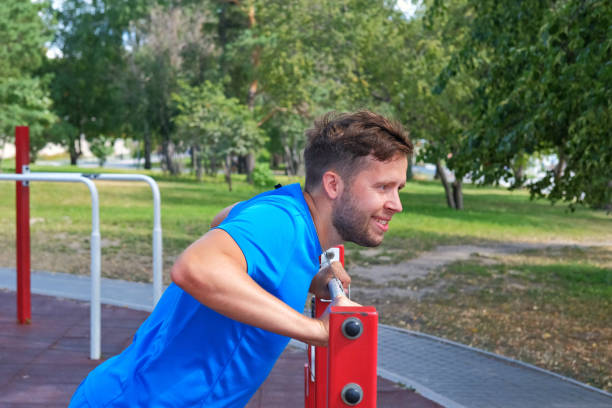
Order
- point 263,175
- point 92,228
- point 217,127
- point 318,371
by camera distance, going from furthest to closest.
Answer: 1. point 217,127
2. point 263,175
3. point 92,228
4. point 318,371

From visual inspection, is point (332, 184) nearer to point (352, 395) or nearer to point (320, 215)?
point (320, 215)

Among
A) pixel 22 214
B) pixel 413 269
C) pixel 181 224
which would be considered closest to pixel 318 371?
pixel 22 214

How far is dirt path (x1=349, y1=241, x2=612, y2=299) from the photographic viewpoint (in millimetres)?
9000

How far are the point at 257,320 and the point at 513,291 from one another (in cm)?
826

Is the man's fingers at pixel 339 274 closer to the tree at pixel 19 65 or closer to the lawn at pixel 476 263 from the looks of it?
the lawn at pixel 476 263

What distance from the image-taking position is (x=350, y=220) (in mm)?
1662

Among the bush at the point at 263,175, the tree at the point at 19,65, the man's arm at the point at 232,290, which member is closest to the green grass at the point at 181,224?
the bush at the point at 263,175

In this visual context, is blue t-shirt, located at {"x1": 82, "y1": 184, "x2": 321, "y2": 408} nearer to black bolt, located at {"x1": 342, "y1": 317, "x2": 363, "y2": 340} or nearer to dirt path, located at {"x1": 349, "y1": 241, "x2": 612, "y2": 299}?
black bolt, located at {"x1": 342, "y1": 317, "x2": 363, "y2": 340}

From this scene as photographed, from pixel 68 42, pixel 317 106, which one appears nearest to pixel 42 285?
pixel 317 106

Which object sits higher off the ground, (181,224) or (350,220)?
(350,220)

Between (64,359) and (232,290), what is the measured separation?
4052 mm

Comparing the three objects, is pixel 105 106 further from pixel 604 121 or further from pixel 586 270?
pixel 604 121

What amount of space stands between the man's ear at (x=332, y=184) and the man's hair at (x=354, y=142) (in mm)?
11

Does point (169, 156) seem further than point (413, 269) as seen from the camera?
Yes
